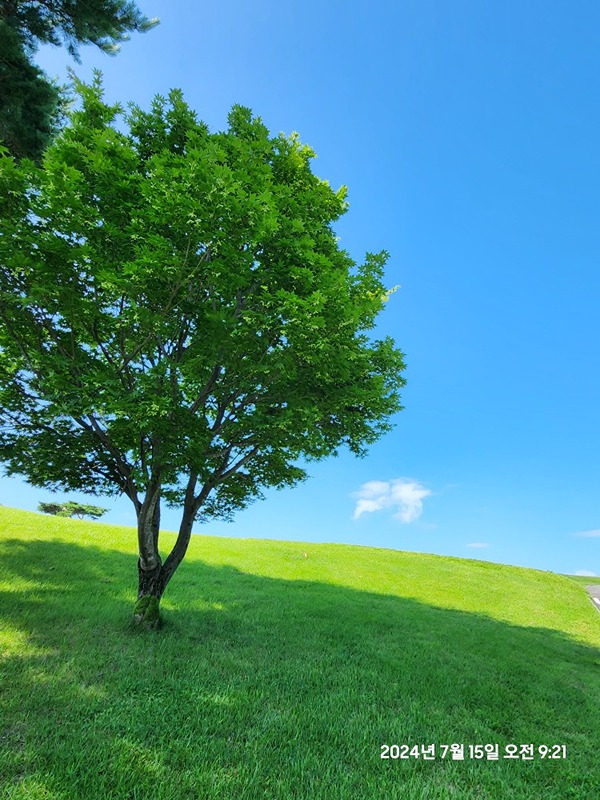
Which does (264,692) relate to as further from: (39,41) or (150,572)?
(39,41)

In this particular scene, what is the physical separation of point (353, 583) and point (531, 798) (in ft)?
57.9

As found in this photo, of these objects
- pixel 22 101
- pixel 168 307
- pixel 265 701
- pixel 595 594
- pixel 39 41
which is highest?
pixel 39 41

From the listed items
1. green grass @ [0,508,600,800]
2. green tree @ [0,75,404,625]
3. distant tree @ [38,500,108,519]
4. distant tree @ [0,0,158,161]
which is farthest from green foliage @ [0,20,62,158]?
Answer: distant tree @ [38,500,108,519]

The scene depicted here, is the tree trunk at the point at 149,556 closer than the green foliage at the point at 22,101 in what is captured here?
Yes

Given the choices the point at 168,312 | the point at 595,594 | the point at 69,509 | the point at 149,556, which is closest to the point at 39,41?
the point at 168,312

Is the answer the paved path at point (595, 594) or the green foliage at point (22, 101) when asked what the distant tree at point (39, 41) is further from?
the paved path at point (595, 594)

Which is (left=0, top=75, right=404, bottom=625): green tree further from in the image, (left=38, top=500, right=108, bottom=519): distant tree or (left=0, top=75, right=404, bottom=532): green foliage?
(left=38, top=500, right=108, bottom=519): distant tree

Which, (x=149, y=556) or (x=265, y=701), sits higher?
(x=149, y=556)

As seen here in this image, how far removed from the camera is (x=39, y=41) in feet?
46.8

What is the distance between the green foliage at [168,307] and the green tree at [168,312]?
1.9 inches

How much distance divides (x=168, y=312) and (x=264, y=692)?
29.1 ft

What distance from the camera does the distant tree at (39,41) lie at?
13516 millimetres

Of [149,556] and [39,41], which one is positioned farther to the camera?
[39,41]

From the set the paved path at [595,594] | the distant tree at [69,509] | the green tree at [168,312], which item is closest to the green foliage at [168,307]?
the green tree at [168,312]
